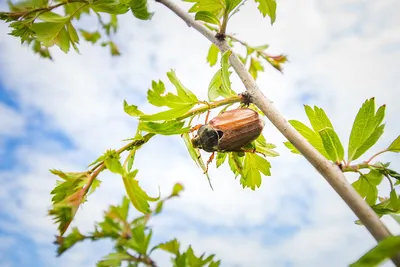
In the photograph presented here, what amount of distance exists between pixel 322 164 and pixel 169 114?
573 mm

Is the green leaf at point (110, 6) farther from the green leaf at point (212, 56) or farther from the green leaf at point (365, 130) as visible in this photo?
the green leaf at point (365, 130)

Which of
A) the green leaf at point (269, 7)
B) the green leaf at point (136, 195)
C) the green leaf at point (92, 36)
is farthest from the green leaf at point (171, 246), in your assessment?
the green leaf at point (92, 36)

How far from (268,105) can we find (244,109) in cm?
12

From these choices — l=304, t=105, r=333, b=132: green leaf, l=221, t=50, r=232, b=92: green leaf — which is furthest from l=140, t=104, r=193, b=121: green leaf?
l=304, t=105, r=333, b=132: green leaf

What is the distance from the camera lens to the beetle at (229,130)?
121cm

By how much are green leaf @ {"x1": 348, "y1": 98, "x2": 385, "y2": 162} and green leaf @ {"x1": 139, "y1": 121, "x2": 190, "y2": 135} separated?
1.98ft

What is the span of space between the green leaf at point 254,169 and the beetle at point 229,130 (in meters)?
0.30

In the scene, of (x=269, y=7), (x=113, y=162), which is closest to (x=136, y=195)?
(x=113, y=162)

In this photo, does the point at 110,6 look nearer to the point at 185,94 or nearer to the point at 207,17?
the point at 207,17

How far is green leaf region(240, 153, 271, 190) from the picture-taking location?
5.08ft

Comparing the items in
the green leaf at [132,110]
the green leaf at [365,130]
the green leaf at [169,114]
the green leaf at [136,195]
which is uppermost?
the green leaf at [132,110]

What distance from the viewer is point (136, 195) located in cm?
109

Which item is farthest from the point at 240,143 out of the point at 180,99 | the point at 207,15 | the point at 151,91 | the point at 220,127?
the point at 207,15

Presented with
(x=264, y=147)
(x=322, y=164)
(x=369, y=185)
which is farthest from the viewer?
(x=264, y=147)
